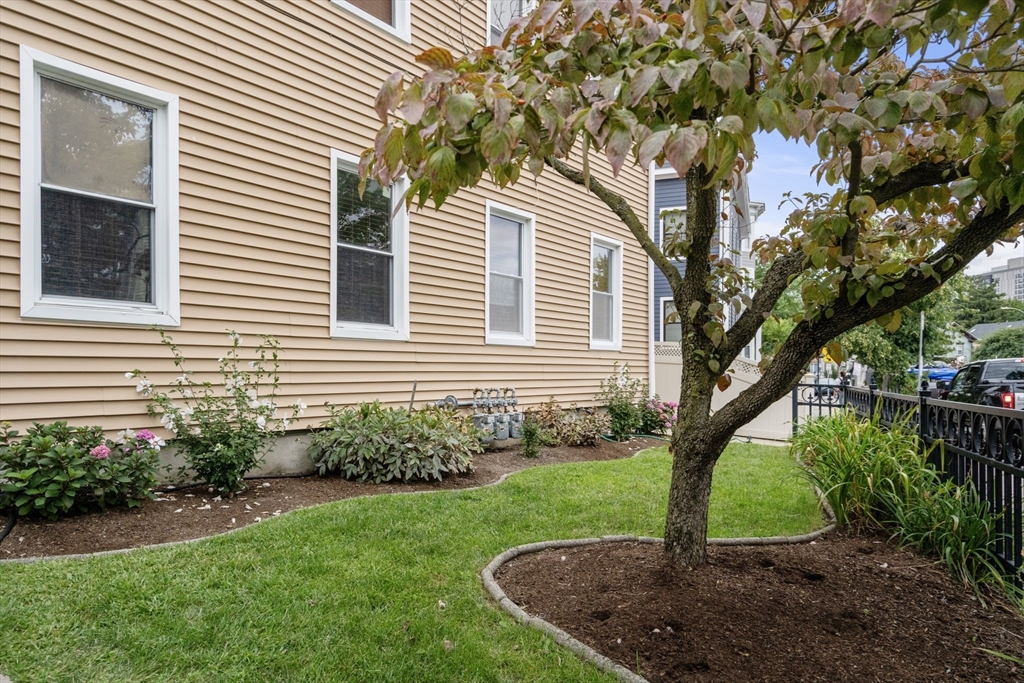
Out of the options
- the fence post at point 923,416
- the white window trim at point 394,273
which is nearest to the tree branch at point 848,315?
the fence post at point 923,416

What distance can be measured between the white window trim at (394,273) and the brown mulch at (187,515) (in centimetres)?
156

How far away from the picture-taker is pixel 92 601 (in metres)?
2.89

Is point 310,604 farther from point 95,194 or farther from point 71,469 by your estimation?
point 95,194

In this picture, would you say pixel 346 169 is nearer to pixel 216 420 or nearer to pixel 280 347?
pixel 280 347

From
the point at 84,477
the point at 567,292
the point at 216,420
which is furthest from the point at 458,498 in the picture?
the point at 567,292

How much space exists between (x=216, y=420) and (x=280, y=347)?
1005mm

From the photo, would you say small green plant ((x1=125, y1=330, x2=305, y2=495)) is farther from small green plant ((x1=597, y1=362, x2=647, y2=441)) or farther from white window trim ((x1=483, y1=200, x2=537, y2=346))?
small green plant ((x1=597, y1=362, x2=647, y2=441))

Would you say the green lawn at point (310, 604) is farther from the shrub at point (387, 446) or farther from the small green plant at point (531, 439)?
the small green plant at point (531, 439)

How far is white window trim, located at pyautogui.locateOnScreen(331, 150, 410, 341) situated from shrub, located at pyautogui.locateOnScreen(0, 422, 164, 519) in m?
2.31

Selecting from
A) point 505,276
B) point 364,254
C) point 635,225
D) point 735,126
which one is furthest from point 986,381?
point 735,126

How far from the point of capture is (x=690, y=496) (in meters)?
3.15

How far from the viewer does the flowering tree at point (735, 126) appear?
5.43 ft

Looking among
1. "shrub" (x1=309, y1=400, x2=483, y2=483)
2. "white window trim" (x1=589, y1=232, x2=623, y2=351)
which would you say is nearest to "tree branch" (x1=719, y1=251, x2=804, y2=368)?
"shrub" (x1=309, y1=400, x2=483, y2=483)

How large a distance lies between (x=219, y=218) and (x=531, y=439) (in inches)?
165
